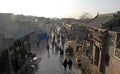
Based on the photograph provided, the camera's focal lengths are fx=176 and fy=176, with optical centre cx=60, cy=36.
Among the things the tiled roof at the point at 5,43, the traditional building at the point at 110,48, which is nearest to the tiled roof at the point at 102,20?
the traditional building at the point at 110,48

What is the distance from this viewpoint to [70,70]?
20516 millimetres

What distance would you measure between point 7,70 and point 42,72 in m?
6.19

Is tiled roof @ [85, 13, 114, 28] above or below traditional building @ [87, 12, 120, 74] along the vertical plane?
above

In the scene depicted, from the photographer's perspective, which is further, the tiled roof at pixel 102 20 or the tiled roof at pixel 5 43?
the tiled roof at pixel 102 20

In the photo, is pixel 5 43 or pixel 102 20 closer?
pixel 5 43

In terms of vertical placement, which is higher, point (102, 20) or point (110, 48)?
point (102, 20)

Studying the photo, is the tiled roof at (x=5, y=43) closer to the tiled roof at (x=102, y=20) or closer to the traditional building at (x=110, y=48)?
the traditional building at (x=110, y=48)

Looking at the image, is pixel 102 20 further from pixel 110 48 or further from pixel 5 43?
pixel 5 43

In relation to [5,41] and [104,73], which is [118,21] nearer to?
[104,73]

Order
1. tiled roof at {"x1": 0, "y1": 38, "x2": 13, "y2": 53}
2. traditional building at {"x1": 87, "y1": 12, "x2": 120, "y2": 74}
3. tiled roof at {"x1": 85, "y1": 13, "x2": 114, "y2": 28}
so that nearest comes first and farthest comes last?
tiled roof at {"x1": 0, "y1": 38, "x2": 13, "y2": 53}
traditional building at {"x1": 87, "y1": 12, "x2": 120, "y2": 74}
tiled roof at {"x1": 85, "y1": 13, "x2": 114, "y2": 28}

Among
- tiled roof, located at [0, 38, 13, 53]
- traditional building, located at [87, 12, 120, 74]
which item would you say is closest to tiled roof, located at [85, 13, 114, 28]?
traditional building, located at [87, 12, 120, 74]

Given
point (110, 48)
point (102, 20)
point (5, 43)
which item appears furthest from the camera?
point (102, 20)

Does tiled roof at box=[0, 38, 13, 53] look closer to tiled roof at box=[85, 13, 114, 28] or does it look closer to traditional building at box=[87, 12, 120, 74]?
traditional building at box=[87, 12, 120, 74]

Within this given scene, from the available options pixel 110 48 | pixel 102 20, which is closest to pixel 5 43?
pixel 110 48
